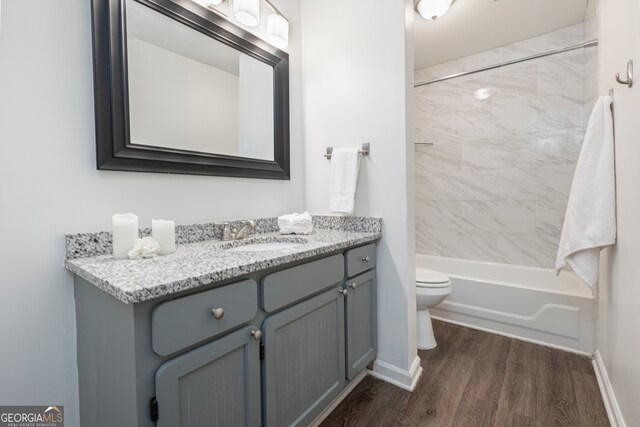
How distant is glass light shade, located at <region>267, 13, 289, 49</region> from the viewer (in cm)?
163

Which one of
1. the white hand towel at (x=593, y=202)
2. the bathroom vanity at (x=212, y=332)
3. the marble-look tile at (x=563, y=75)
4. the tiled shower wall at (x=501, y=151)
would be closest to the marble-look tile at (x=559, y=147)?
the tiled shower wall at (x=501, y=151)

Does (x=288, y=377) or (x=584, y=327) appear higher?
(x=288, y=377)

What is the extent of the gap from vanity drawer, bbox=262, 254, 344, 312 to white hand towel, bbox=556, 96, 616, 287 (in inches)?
44.4

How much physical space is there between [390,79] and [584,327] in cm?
193

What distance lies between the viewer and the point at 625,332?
1.16 metres

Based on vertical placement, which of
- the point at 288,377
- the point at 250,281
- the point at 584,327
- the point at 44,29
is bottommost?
the point at 584,327

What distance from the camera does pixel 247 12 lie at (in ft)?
4.81

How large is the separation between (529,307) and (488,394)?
845 millimetres

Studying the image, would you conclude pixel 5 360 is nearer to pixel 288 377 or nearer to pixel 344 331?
pixel 288 377

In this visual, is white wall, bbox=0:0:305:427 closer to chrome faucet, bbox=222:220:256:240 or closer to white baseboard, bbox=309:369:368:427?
chrome faucet, bbox=222:220:256:240

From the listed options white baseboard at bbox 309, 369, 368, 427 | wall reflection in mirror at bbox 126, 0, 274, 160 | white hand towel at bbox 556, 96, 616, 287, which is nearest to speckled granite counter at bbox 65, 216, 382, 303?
wall reflection in mirror at bbox 126, 0, 274, 160

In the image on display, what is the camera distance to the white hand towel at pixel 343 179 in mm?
1621

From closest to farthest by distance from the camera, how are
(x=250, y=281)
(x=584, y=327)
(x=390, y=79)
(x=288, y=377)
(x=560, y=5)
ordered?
(x=250, y=281), (x=288, y=377), (x=390, y=79), (x=584, y=327), (x=560, y=5)

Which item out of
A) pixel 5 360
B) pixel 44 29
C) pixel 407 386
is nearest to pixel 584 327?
pixel 407 386
